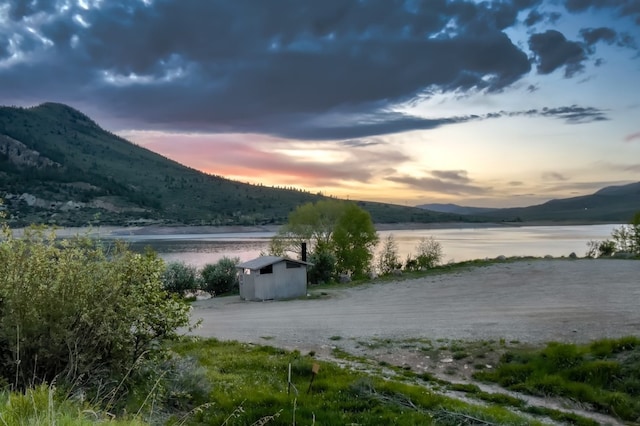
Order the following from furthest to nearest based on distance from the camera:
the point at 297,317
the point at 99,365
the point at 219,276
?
1. the point at 219,276
2. the point at 297,317
3. the point at 99,365

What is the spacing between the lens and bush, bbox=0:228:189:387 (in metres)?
6.82

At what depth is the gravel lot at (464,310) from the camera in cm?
1653

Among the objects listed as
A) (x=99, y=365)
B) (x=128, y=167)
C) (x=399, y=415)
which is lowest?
(x=399, y=415)

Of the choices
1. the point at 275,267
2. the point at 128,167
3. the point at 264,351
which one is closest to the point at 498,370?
the point at 264,351

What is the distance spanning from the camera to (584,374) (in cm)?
1137

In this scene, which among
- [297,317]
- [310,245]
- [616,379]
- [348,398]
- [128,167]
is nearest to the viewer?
[348,398]

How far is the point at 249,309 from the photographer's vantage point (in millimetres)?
26672

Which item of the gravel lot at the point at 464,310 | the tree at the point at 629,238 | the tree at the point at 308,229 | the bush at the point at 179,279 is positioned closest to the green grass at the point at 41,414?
the gravel lot at the point at 464,310

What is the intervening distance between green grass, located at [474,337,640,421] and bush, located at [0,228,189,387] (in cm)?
850

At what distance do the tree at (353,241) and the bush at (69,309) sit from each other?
41.7 metres

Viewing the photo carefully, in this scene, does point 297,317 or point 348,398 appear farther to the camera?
point 297,317

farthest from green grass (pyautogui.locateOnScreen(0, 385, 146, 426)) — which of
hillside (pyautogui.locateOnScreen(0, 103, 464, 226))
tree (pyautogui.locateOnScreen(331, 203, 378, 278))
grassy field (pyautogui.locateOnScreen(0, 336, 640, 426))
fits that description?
hillside (pyautogui.locateOnScreen(0, 103, 464, 226))

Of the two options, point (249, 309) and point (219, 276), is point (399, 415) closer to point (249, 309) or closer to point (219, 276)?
point (249, 309)

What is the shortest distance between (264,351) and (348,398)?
5864mm
